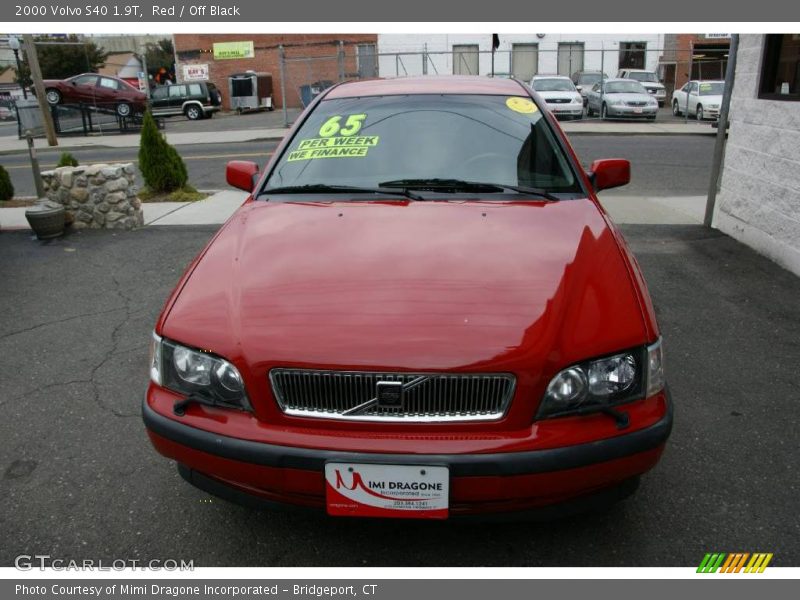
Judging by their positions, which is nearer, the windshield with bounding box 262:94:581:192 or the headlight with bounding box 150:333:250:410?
the headlight with bounding box 150:333:250:410

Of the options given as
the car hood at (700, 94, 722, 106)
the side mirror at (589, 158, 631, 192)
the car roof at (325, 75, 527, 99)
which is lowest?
the car hood at (700, 94, 722, 106)

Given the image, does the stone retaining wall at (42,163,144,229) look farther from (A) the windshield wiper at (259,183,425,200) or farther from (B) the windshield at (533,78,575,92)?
(B) the windshield at (533,78,575,92)

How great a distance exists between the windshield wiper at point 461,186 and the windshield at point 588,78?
25585 millimetres

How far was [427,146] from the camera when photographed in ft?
10.8

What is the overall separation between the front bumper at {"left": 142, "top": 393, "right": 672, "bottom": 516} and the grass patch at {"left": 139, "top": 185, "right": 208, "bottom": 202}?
7.72 m

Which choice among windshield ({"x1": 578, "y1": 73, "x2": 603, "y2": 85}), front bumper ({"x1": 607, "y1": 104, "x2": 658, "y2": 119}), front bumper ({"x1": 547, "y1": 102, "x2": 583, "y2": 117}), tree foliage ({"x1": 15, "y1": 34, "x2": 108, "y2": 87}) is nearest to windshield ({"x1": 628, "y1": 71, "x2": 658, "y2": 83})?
windshield ({"x1": 578, "y1": 73, "x2": 603, "y2": 85})

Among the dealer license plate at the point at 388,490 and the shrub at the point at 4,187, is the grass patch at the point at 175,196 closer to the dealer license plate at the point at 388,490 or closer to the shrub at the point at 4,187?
the shrub at the point at 4,187

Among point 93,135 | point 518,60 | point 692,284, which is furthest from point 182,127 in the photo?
point 692,284

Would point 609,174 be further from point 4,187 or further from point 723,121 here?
point 4,187

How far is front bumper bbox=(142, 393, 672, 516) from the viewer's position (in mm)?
1960

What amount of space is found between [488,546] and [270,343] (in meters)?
1.12

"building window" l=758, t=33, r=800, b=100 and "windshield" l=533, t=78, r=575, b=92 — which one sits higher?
"building window" l=758, t=33, r=800, b=100

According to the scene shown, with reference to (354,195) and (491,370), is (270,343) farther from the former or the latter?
(354,195)

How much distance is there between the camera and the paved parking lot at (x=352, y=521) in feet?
7.90
